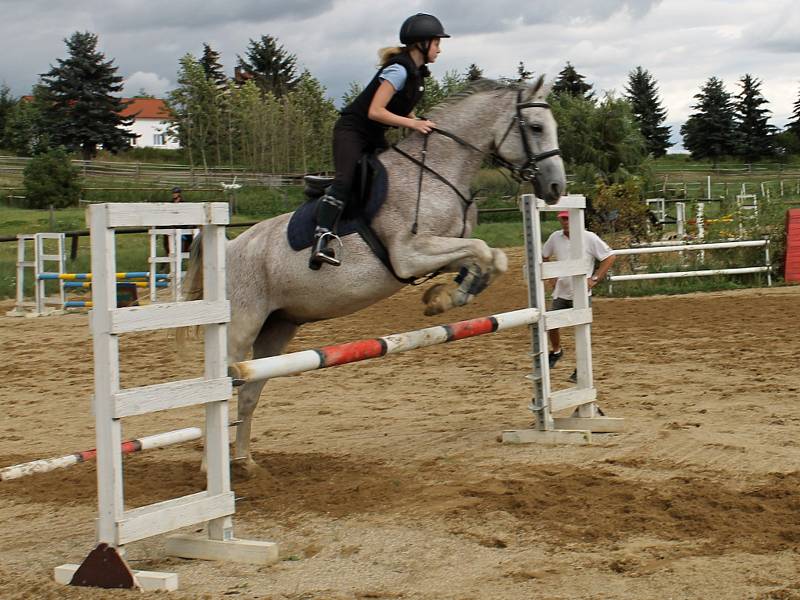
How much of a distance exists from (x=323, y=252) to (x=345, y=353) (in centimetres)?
93

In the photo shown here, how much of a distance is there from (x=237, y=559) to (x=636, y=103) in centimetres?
7342

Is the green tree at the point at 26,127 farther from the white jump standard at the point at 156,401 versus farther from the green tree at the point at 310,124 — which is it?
the white jump standard at the point at 156,401

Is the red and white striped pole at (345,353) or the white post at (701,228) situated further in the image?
the white post at (701,228)

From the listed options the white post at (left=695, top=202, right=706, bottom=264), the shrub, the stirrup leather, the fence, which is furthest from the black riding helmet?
the fence

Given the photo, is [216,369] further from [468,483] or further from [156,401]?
[468,483]

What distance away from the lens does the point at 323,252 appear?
18.9 ft

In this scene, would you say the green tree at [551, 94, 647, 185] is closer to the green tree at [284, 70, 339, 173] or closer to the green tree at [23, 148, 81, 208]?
the green tree at [284, 70, 339, 173]

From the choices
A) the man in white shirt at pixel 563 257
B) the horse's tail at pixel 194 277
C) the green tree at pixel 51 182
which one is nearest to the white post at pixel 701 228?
the man in white shirt at pixel 563 257

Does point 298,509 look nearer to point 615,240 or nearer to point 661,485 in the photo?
point 661,485

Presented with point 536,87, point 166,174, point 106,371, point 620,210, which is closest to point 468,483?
point 106,371

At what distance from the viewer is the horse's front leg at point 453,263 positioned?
5.75 meters

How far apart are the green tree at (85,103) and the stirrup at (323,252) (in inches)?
2215

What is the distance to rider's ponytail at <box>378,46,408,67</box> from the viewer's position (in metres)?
6.01

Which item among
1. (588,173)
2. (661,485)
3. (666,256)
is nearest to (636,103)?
(588,173)
